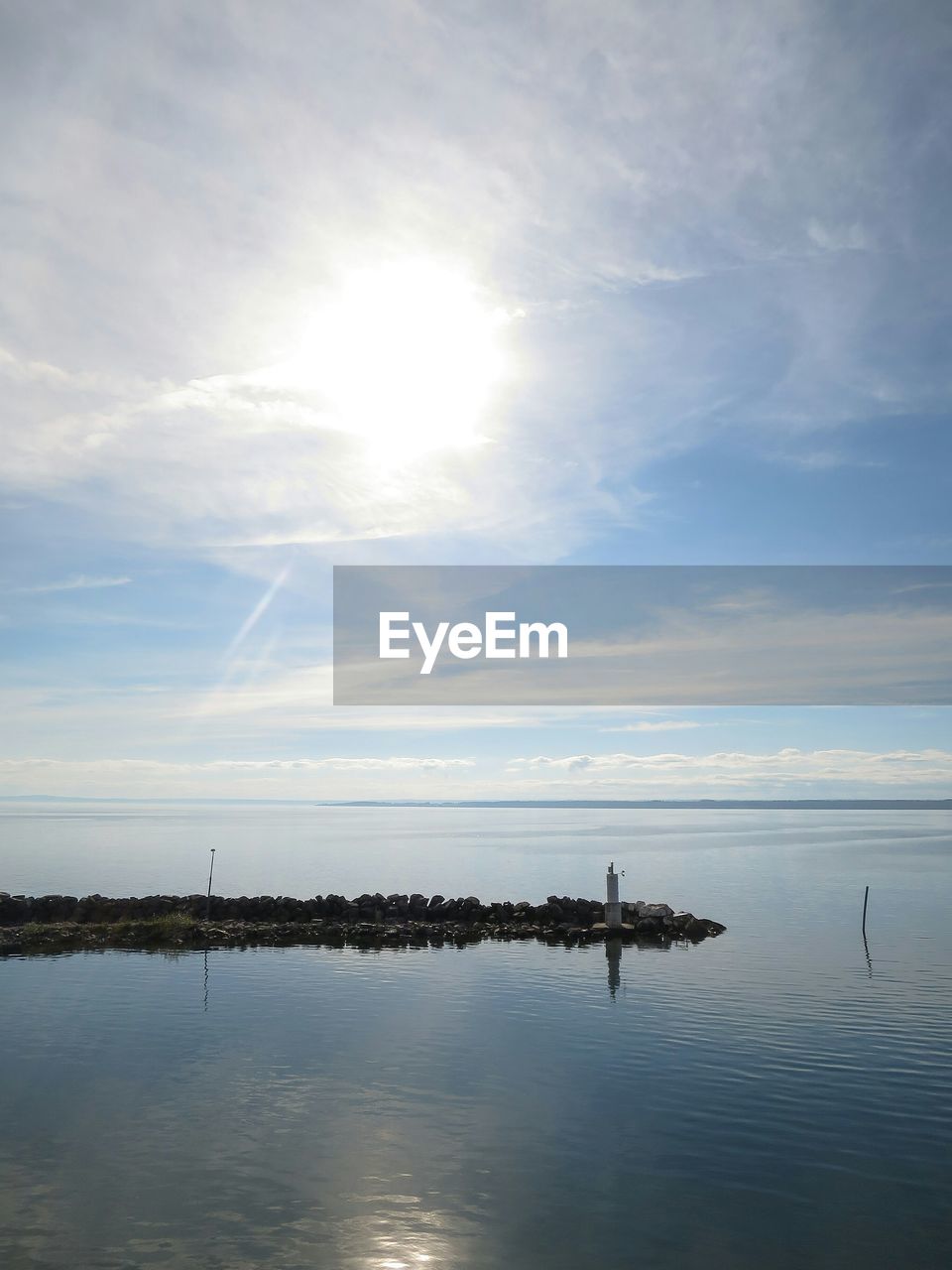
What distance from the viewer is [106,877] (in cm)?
9869

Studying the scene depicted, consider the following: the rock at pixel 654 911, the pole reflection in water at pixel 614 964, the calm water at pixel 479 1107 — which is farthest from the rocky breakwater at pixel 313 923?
the calm water at pixel 479 1107

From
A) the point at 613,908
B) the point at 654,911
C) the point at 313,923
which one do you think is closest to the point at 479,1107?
the point at 613,908

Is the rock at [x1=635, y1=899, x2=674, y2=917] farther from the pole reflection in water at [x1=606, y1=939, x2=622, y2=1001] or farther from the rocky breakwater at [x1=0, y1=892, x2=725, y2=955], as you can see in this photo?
the pole reflection in water at [x1=606, y1=939, x2=622, y2=1001]

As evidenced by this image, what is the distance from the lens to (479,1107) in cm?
2398

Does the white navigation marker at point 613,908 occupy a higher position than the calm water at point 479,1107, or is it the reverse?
the white navigation marker at point 613,908

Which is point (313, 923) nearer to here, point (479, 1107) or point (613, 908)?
point (613, 908)

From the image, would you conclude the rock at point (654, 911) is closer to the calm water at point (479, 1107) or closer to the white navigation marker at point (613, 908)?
the white navigation marker at point (613, 908)

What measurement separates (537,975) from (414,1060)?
15.4 metres

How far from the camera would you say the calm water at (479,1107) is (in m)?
16.7

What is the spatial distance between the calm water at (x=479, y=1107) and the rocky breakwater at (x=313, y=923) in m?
3.36

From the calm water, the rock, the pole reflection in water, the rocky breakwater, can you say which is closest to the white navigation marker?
the rocky breakwater

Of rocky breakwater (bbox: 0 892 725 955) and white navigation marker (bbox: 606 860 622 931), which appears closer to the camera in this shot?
rocky breakwater (bbox: 0 892 725 955)

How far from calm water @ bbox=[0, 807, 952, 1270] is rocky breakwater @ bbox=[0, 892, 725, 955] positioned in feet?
11.0

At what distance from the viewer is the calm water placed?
54.7ft
